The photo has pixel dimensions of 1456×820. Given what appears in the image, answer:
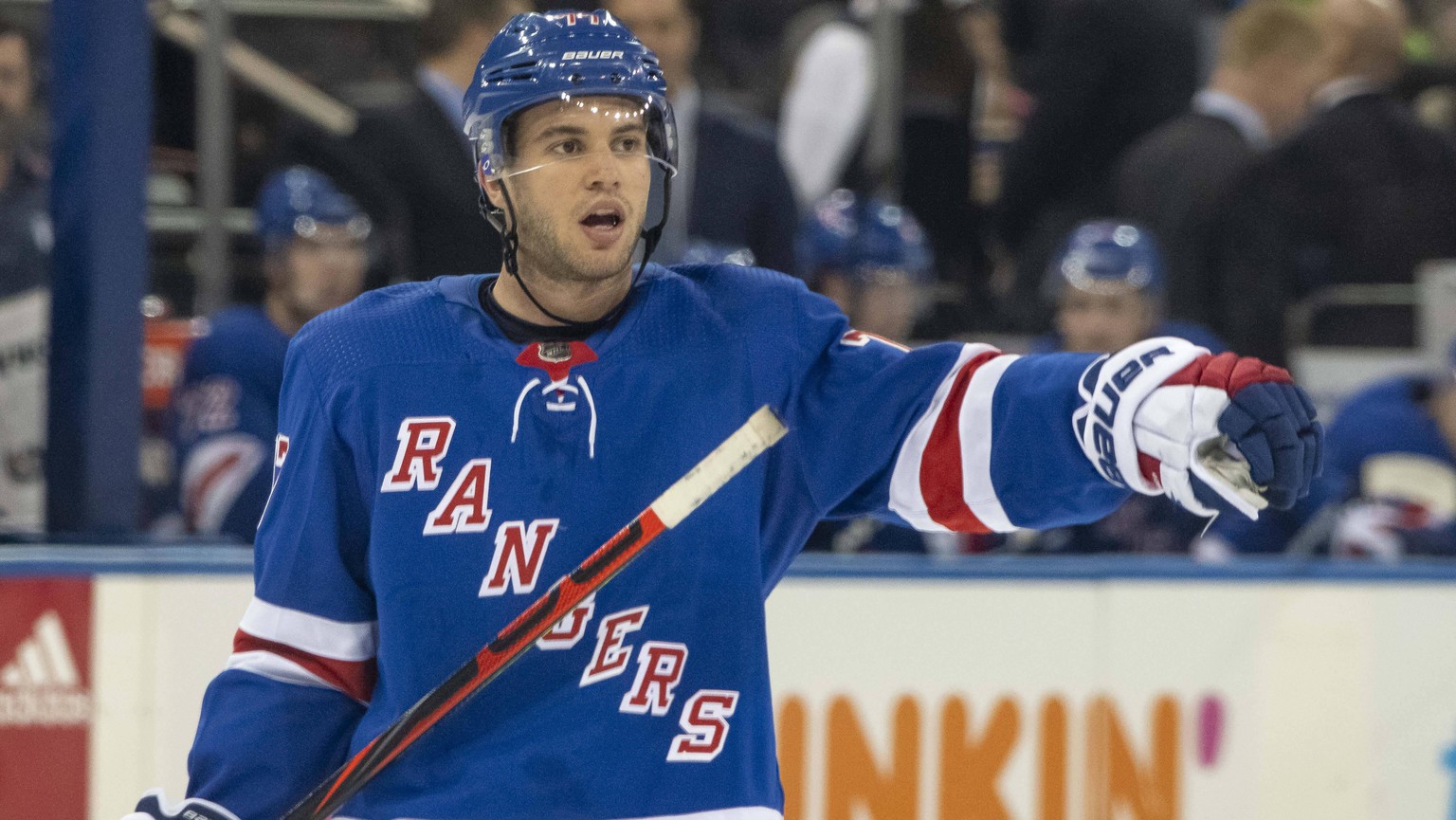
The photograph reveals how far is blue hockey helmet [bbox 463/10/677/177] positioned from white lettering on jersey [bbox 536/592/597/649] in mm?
512

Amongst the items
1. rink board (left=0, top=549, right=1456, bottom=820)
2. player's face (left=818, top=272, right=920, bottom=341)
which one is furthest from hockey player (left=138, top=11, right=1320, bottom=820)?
player's face (left=818, top=272, right=920, bottom=341)

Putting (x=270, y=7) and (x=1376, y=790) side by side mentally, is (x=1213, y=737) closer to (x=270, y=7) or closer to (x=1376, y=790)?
(x=1376, y=790)

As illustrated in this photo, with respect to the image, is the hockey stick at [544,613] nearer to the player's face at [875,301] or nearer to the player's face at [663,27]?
the player's face at [663,27]

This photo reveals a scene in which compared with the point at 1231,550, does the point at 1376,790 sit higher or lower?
lower

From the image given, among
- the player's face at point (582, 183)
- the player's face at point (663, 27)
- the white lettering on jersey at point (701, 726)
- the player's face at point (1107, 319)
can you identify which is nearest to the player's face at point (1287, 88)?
the player's face at point (1107, 319)

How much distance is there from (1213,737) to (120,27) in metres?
2.35

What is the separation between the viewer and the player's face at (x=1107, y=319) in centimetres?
471

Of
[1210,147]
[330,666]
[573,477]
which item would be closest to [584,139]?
[573,477]

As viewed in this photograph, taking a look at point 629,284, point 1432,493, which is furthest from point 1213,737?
point 629,284

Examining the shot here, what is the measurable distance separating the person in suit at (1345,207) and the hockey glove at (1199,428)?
3175mm

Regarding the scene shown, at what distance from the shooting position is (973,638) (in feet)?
11.8

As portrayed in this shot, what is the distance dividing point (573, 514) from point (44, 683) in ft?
5.01

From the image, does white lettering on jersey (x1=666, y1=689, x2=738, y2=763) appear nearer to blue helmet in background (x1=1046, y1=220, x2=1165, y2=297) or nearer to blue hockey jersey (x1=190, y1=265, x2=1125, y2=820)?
blue hockey jersey (x1=190, y1=265, x2=1125, y2=820)

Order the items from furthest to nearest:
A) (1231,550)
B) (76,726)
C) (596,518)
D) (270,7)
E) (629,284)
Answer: (270,7) < (1231,550) < (76,726) < (629,284) < (596,518)
